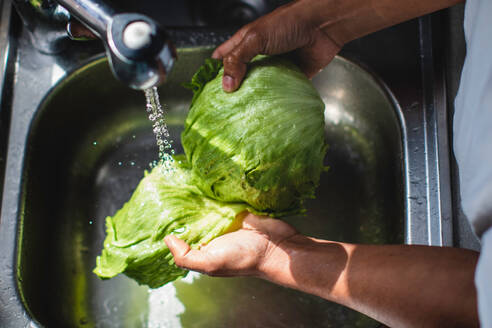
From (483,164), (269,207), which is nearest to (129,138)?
(269,207)

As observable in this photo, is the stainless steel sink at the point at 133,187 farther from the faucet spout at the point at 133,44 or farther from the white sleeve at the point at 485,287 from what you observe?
the faucet spout at the point at 133,44

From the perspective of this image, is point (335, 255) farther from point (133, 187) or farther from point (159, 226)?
point (133, 187)

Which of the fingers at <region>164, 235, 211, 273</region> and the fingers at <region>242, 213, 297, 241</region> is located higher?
the fingers at <region>242, 213, 297, 241</region>

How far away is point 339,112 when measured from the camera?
1.68 meters

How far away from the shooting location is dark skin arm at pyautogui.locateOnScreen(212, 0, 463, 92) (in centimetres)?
123

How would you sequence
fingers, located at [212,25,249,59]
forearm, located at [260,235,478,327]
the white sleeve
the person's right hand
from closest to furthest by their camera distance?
the white sleeve
forearm, located at [260,235,478,327]
the person's right hand
fingers, located at [212,25,249,59]

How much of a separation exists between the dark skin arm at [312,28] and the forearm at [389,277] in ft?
1.79

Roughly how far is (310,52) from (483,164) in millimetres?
777

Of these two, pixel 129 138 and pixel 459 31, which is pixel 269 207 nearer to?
pixel 129 138

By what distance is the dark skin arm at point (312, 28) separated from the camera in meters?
1.23

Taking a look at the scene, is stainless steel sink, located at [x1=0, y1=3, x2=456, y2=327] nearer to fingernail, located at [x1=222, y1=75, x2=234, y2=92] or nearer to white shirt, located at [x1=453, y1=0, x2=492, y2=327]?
fingernail, located at [x1=222, y1=75, x2=234, y2=92]

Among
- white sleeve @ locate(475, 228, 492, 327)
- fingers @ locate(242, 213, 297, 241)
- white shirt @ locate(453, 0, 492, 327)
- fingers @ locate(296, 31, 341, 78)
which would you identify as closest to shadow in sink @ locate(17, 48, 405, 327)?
fingers @ locate(296, 31, 341, 78)

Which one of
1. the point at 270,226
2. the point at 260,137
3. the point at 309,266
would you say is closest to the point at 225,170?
the point at 260,137

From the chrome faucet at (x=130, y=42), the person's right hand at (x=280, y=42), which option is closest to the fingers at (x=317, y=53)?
the person's right hand at (x=280, y=42)
